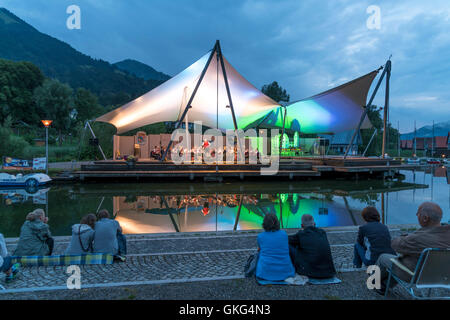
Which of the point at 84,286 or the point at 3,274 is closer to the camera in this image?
the point at 84,286

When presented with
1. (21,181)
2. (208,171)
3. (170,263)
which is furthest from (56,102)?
(170,263)

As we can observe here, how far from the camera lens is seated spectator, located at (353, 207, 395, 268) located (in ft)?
8.68

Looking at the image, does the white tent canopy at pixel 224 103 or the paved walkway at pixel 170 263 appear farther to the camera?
the white tent canopy at pixel 224 103

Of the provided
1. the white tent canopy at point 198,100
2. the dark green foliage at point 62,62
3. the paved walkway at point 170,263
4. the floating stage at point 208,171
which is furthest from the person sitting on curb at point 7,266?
the dark green foliage at point 62,62

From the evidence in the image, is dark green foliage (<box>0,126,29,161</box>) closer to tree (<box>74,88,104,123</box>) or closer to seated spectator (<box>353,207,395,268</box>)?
seated spectator (<box>353,207,395,268</box>)

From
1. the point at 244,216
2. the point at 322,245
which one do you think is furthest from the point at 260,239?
the point at 244,216

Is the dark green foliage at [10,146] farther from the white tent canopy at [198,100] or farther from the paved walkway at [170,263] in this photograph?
the paved walkway at [170,263]

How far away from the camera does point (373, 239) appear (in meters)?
2.67

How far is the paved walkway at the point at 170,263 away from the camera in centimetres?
266

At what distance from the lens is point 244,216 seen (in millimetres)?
6750

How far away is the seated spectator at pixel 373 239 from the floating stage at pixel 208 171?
10536mm

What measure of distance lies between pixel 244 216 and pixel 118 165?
8696mm

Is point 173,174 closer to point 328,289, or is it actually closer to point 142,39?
point 328,289

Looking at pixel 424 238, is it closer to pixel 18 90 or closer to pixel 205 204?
pixel 205 204
